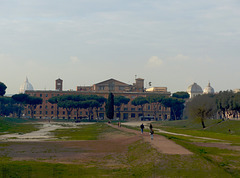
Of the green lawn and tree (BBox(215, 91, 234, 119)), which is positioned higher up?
tree (BBox(215, 91, 234, 119))

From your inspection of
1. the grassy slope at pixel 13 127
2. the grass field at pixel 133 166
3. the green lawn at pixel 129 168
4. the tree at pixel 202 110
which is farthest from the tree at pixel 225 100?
the green lawn at pixel 129 168

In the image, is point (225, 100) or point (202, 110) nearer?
point (202, 110)

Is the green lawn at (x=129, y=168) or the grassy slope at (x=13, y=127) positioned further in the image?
the grassy slope at (x=13, y=127)

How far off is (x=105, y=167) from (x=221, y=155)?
614 inches

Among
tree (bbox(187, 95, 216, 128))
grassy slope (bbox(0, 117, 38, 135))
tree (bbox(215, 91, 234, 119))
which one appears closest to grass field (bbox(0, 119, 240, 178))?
grassy slope (bbox(0, 117, 38, 135))

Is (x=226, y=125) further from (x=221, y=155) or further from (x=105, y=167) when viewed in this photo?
(x=105, y=167)

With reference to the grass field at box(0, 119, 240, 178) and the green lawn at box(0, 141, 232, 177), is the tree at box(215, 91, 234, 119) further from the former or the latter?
the green lawn at box(0, 141, 232, 177)

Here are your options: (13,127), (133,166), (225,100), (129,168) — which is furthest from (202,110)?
(129,168)

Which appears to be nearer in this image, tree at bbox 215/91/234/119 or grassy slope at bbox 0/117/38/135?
grassy slope at bbox 0/117/38/135

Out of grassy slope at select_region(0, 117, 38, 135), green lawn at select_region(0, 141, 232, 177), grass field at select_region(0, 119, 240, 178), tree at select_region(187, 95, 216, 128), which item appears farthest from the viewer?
tree at select_region(187, 95, 216, 128)

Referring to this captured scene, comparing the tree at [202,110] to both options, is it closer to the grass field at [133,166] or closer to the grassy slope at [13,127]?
the grassy slope at [13,127]

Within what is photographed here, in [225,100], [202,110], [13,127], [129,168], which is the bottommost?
[129,168]

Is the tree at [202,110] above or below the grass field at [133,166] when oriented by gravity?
above

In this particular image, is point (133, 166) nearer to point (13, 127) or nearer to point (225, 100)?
point (13, 127)
